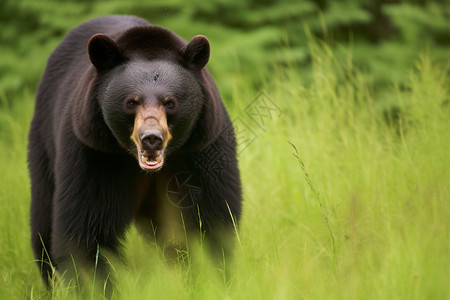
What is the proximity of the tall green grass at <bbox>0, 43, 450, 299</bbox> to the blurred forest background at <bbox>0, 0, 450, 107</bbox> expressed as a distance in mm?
1851

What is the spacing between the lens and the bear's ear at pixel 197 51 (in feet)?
10.4

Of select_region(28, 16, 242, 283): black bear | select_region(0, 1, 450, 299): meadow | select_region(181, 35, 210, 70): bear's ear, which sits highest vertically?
select_region(181, 35, 210, 70): bear's ear

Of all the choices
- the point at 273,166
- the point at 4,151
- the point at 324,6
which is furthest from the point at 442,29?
the point at 4,151

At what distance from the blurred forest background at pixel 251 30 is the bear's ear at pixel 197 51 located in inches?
150

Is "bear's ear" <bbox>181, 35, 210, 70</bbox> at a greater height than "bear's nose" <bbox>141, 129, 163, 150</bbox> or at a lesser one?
greater

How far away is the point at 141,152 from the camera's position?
2916 mm

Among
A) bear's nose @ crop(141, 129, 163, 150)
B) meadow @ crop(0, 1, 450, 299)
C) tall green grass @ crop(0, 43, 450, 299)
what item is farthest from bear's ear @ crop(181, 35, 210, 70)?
tall green grass @ crop(0, 43, 450, 299)

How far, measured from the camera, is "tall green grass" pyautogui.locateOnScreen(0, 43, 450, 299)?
2545 millimetres

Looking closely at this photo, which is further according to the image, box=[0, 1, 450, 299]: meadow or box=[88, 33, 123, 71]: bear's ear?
box=[88, 33, 123, 71]: bear's ear

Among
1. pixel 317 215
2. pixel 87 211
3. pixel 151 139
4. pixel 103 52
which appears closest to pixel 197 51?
pixel 103 52

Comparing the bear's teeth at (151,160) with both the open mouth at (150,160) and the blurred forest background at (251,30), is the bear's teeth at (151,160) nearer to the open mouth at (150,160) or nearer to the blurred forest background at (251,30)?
the open mouth at (150,160)

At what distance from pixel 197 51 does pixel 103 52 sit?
493 mm

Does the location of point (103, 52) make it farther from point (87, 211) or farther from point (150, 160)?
point (87, 211)

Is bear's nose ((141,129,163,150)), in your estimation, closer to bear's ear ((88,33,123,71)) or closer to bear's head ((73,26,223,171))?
bear's head ((73,26,223,171))
